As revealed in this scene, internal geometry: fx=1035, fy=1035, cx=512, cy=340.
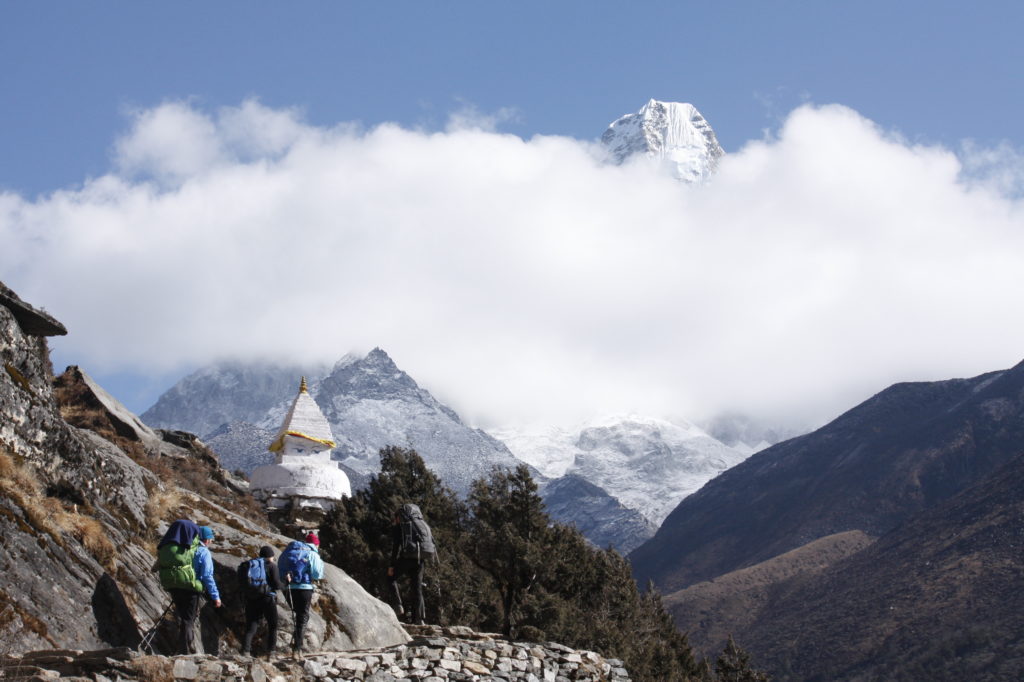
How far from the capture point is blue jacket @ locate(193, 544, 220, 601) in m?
14.0

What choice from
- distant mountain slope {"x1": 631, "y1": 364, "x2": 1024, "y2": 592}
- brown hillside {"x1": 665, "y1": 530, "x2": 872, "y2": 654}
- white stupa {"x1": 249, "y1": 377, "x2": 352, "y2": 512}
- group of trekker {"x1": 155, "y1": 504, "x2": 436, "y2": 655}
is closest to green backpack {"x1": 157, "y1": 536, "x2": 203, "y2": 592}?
group of trekker {"x1": 155, "y1": 504, "x2": 436, "y2": 655}

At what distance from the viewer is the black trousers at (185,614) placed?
44.8 ft

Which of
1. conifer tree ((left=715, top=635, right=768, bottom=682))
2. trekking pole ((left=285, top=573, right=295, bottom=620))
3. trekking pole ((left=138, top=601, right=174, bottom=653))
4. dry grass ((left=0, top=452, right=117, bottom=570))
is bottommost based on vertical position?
conifer tree ((left=715, top=635, right=768, bottom=682))

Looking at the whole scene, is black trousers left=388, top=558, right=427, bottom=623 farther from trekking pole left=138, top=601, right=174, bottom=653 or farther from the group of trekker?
trekking pole left=138, top=601, right=174, bottom=653

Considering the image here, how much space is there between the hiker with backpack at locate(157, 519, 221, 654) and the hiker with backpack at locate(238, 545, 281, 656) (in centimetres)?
53

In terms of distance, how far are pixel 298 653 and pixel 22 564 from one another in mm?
3766

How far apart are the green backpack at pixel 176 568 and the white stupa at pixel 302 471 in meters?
25.3

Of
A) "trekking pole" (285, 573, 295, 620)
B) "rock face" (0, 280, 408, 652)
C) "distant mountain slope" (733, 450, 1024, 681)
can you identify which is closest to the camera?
"rock face" (0, 280, 408, 652)

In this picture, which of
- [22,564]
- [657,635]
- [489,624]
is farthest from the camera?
[657,635]

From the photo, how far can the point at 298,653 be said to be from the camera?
14297 millimetres

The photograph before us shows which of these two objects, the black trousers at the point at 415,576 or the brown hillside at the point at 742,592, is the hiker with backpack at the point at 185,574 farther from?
the brown hillside at the point at 742,592

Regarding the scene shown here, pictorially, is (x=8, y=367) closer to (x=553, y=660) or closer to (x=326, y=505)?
(x=553, y=660)

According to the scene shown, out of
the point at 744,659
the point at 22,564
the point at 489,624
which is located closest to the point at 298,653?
the point at 22,564

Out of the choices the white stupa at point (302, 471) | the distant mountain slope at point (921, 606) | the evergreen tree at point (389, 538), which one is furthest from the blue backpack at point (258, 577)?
the distant mountain slope at point (921, 606)
